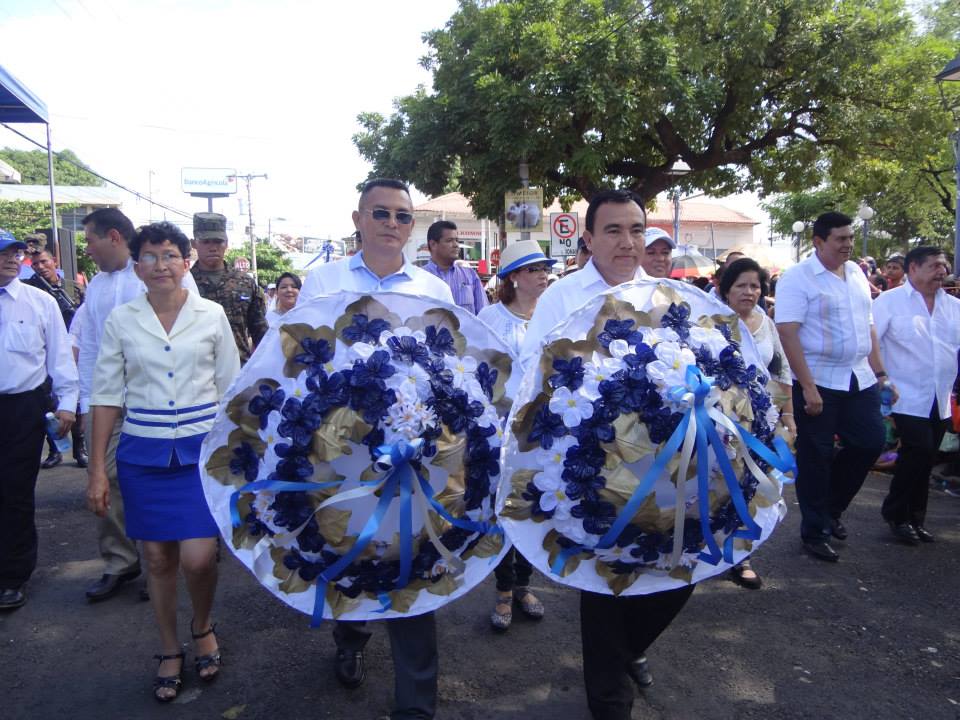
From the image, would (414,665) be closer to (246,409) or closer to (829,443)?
(246,409)

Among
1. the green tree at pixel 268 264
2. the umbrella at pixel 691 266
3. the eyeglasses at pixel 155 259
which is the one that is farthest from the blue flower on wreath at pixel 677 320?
the green tree at pixel 268 264

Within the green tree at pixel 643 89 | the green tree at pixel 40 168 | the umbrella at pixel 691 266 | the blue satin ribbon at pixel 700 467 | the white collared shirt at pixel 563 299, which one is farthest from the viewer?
the green tree at pixel 40 168

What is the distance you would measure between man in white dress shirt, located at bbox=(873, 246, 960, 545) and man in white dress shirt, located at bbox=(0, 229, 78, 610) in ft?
19.0

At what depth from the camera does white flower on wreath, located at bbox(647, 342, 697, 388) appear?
2.22 metres

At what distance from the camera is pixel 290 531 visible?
2350mm

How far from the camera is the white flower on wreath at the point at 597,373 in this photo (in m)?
2.21

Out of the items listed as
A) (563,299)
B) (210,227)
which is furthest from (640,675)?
(210,227)

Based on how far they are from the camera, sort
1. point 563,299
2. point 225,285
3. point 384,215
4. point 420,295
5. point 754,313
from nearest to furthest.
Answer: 1. point 420,295
2. point 563,299
3. point 384,215
4. point 754,313
5. point 225,285

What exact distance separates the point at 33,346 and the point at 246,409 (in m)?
2.82

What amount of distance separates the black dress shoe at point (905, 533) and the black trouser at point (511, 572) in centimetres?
314

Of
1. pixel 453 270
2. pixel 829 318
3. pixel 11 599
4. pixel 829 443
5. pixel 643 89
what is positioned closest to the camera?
pixel 11 599

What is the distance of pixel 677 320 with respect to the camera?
2.39 metres

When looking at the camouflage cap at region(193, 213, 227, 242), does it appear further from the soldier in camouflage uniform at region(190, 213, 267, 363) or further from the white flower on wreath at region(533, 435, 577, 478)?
the white flower on wreath at region(533, 435, 577, 478)

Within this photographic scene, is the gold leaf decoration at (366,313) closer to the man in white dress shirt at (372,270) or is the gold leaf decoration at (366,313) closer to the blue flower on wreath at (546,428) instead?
the blue flower on wreath at (546,428)
